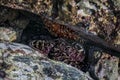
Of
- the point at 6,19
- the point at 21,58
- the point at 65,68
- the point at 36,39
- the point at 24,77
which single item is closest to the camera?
the point at 24,77

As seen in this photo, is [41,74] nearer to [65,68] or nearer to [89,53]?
[65,68]

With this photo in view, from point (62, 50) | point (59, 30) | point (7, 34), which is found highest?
point (59, 30)

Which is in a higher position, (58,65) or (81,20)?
(81,20)

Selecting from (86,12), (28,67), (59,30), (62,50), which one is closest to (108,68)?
(62,50)

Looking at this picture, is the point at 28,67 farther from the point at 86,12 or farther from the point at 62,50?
the point at 62,50

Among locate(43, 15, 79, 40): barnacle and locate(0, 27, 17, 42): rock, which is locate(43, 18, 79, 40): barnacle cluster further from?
locate(0, 27, 17, 42): rock

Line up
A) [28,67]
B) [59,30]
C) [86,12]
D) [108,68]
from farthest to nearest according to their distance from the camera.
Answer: [108,68] → [59,30] → [86,12] → [28,67]

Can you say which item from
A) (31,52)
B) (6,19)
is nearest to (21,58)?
(31,52)
